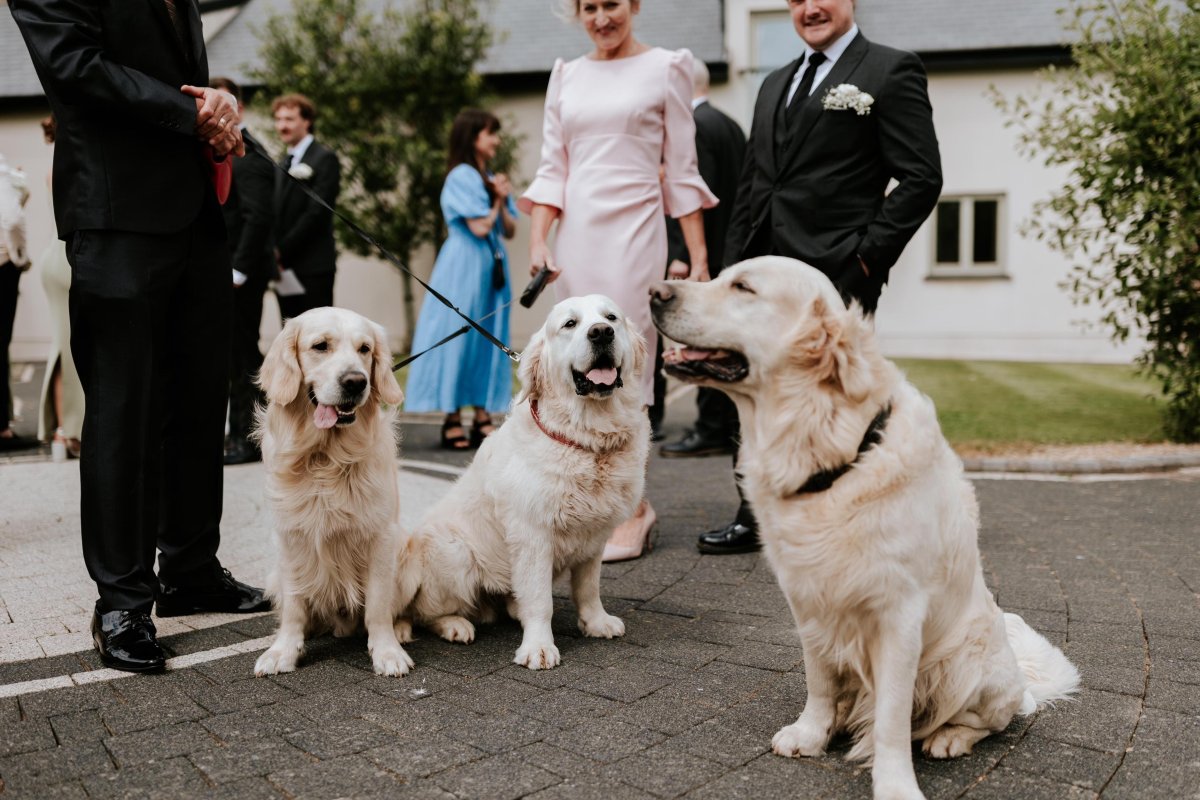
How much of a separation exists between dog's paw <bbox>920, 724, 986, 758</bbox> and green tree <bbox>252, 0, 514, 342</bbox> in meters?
14.7

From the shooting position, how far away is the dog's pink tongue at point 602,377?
3840 millimetres

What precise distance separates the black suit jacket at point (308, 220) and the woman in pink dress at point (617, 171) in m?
3.51

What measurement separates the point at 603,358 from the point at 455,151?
5.16 metres

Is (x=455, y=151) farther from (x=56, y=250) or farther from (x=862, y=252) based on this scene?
(x=862, y=252)

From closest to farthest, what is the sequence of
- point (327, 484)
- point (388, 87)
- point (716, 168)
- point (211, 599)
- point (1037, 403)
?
point (327, 484) < point (211, 599) < point (716, 168) < point (1037, 403) < point (388, 87)

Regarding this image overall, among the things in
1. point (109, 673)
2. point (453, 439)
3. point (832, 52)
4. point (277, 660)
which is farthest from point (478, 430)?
point (109, 673)

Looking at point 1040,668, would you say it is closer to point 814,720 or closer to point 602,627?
point 814,720

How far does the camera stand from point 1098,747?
9.30 ft

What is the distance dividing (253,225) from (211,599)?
3.85 meters

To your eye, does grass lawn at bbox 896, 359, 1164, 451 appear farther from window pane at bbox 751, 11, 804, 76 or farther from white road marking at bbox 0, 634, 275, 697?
white road marking at bbox 0, 634, 275, 697

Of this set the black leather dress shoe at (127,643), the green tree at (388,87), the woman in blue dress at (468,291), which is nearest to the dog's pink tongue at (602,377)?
the black leather dress shoe at (127,643)

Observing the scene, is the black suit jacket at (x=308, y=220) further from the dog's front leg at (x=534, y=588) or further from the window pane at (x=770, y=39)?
the window pane at (x=770, y=39)

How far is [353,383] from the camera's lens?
3.56m

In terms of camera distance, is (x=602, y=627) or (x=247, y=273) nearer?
(x=602, y=627)
